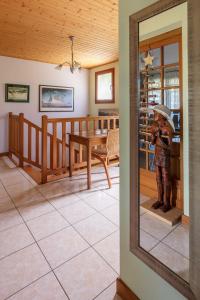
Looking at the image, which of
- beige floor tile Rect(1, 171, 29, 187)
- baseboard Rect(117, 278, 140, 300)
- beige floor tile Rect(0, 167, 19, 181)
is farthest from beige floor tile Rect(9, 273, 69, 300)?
beige floor tile Rect(0, 167, 19, 181)

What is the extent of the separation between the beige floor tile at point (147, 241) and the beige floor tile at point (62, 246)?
2.61ft

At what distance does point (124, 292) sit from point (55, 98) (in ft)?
17.2

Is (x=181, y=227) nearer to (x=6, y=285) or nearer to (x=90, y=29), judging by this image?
(x=6, y=285)

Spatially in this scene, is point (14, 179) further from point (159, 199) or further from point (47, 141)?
point (159, 199)

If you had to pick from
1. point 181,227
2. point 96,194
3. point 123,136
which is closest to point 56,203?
point 96,194

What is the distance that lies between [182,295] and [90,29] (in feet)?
12.2

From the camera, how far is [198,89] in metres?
0.79

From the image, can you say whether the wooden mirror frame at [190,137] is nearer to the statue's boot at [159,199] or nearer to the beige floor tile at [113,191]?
the statue's boot at [159,199]

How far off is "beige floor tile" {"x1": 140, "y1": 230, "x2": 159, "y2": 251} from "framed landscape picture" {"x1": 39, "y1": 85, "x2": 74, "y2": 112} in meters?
5.04

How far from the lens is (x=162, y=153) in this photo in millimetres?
1126

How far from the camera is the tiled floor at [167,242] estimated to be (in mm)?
939

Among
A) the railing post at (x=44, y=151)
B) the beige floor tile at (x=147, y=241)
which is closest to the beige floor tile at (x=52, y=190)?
the railing post at (x=44, y=151)

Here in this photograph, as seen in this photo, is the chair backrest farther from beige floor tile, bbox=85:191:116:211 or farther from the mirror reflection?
the mirror reflection

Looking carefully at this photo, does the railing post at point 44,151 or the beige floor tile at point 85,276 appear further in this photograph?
the railing post at point 44,151
